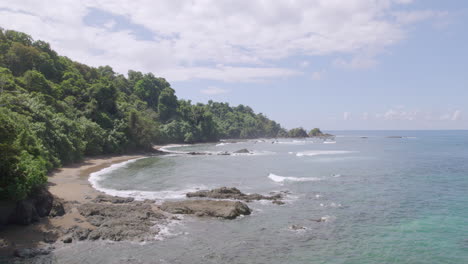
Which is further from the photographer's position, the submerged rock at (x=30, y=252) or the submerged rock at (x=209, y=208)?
the submerged rock at (x=209, y=208)

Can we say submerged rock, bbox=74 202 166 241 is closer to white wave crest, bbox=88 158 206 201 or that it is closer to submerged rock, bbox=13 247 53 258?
submerged rock, bbox=13 247 53 258

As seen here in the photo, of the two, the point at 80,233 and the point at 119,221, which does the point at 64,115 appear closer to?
the point at 119,221

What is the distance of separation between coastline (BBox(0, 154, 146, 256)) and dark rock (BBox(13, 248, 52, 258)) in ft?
1.06

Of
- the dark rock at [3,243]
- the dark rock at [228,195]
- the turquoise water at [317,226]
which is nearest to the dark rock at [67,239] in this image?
the turquoise water at [317,226]

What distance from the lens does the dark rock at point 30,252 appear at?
13964 mm

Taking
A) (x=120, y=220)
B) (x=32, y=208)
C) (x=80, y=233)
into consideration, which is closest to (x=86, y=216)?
(x=120, y=220)

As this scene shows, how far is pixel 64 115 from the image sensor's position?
2066 inches

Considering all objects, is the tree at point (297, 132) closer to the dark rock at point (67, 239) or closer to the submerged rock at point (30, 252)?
the dark rock at point (67, 239)

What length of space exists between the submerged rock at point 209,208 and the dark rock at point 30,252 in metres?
8.47

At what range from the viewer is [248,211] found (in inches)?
871

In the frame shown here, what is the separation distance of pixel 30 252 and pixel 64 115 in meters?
43.3

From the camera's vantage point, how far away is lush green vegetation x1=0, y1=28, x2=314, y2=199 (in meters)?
18.0

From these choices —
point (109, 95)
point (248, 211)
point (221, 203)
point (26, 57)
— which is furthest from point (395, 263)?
point (26, 57)

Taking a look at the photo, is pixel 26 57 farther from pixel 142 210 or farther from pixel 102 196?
pixel 142 210
